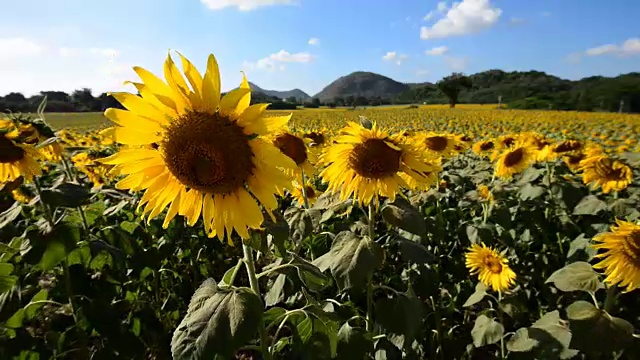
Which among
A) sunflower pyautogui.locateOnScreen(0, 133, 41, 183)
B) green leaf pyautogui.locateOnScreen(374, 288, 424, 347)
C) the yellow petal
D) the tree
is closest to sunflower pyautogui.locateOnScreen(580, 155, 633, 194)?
green leaf pyautogui.locateOnScreen(374, 288, 424, 347)

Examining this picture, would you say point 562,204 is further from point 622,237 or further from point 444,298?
point 622,237

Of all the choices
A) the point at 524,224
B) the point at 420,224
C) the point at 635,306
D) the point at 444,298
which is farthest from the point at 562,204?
the point at 420,224

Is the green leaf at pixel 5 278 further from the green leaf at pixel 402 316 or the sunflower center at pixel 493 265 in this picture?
the sunflower center at pixel 493 265

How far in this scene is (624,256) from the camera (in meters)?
2.14

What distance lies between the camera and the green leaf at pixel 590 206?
130 inches

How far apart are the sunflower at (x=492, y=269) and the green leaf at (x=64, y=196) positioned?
102 inches

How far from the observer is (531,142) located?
4.94 meters

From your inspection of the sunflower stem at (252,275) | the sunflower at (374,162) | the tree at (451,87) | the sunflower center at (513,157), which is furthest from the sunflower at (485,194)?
the tree at (451,87)

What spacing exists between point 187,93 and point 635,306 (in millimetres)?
3453

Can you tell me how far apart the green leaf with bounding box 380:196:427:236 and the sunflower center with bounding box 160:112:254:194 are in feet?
2.71

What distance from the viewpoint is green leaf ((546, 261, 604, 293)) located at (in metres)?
2.15

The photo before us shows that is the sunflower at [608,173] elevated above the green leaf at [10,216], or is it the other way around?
the green leaf at [10,216]

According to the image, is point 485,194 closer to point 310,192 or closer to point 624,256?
point 310,192

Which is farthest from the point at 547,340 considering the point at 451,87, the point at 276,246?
the point at 451,87
